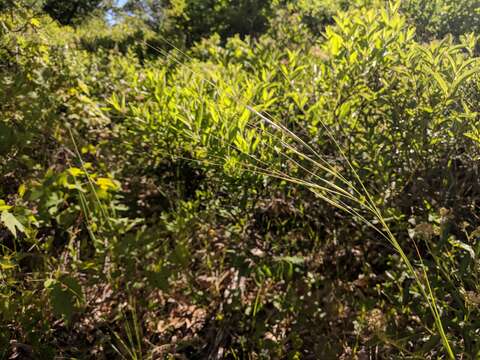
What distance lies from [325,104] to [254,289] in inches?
38.4

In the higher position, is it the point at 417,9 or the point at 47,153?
the point at 417,9

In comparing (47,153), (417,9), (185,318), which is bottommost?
(185,318)

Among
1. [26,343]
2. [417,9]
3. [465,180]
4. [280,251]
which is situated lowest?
[26,343]

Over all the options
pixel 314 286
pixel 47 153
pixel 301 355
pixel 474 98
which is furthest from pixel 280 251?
pixel 47 153

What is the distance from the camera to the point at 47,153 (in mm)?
2111

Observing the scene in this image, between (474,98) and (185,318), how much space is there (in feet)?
5.06

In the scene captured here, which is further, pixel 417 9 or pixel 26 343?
pixel 417 9

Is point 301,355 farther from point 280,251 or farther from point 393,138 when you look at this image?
point 393,138

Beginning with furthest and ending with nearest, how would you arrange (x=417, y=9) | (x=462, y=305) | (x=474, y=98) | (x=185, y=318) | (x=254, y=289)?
(x=417, y=9) < (x=254, y=289) < (x=185, y=318) < (x=474, y=98) < (x=462, y=305)

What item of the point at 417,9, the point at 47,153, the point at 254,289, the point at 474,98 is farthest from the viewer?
the point at 417,9

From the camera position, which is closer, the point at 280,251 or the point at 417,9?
the point at 280,251

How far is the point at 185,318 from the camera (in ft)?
5.82

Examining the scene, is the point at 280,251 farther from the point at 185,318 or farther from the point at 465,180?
the point at 465,180

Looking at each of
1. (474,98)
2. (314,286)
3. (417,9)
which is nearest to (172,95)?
(314,286)
